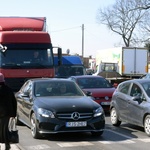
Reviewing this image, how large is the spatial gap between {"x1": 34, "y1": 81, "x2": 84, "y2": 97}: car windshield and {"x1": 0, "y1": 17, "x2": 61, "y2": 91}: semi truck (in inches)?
205

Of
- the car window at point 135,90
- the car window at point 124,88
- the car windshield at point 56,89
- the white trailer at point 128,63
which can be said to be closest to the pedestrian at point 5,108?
the car windshield at point 56,89

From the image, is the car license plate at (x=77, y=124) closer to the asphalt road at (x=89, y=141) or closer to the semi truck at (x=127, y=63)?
the asphalt road at (x=89, y=141)

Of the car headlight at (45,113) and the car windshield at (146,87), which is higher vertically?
the car windshield at (146,87)

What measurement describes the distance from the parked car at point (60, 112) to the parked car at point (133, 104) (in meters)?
1.26

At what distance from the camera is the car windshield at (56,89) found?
1129cm

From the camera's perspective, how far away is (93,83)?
57.3 feet

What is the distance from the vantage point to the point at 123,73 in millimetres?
35906

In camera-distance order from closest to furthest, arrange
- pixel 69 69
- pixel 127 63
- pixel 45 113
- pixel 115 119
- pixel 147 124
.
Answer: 1. pixel 45 113
2. pixel 147 124
3. pixel 115 119
4. pixel 69 69
5. pixel 127 63

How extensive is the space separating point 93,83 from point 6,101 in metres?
10.0

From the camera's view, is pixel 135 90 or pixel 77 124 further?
pixel 135 90

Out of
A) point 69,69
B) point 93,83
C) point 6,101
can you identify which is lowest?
point 93,83

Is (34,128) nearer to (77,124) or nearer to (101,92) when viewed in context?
(77,124)

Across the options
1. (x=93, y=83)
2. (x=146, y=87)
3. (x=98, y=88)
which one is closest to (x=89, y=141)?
(x=146, y=87)

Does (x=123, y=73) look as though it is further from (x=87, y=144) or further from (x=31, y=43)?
(x=87, y=144)
